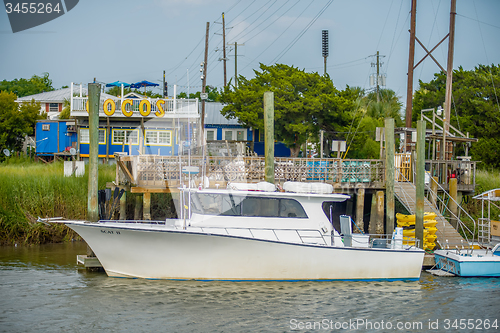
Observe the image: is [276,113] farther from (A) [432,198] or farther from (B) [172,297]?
(B) [172,297]

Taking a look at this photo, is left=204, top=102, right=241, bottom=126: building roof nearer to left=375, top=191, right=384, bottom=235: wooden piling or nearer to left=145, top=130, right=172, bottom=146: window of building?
left=145, top=130, right=172, bottom=146: window of building

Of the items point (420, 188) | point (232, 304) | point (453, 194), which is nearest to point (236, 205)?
point (232, 304)

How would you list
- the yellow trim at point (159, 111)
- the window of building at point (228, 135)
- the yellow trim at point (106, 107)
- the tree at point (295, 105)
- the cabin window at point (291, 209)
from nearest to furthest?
1. the cabin window at point (291, 209)
2. the yellow trim at point (106, 107)
3. the yellow trim at point (159, 111)
4. the tree at point (295, 105)
5. the window of building at point (228, 135)

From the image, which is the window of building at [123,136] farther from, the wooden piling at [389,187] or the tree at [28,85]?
the tree at [28,85]

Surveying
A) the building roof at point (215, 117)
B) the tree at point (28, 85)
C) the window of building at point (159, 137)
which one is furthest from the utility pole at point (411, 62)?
the tree at point (28, 85)

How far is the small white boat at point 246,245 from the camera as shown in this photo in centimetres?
1191

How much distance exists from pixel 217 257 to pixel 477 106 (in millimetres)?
24762

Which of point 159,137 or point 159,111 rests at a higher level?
point 159,111

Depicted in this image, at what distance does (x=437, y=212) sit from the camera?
16578 millimetres

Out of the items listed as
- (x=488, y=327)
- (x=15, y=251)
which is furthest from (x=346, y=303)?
(x=15, y=251)

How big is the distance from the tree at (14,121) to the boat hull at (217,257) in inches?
843

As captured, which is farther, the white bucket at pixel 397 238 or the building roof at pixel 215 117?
the building roof at pixel 215 117

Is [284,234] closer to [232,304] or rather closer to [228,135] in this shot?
[232,304]

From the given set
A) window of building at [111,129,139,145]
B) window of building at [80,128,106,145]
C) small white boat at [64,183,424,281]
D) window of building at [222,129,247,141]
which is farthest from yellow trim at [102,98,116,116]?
small white boat at [64,183,424,281]
